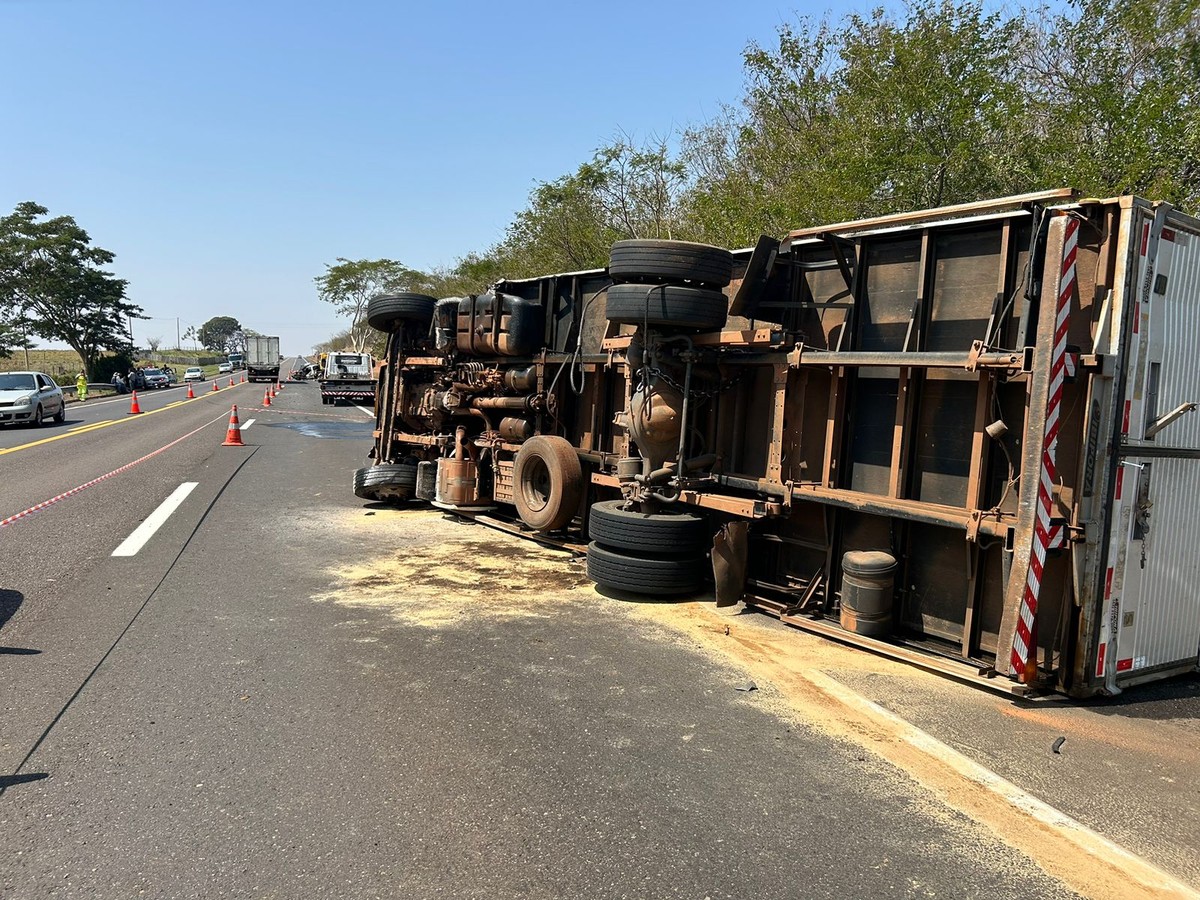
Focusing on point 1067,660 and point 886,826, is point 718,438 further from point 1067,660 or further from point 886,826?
point 886,826

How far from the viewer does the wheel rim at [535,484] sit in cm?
952

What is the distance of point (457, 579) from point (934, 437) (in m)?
4.40

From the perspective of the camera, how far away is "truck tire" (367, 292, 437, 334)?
1211 centimetres

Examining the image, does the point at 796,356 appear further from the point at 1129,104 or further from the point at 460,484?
the point at 1129,104

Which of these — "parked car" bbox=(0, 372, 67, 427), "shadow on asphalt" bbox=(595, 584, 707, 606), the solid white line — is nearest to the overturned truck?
"shadow on asphalt" bbox=(595, 584, 707, 606)

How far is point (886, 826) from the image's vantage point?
140 inches

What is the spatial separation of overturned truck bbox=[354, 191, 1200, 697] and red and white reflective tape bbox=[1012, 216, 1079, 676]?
15mm

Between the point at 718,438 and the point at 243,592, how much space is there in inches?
171

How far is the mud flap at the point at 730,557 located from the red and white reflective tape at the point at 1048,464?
2360 millimetres

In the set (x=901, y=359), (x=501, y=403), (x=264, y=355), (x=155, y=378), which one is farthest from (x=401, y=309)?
(x=264, y=355)

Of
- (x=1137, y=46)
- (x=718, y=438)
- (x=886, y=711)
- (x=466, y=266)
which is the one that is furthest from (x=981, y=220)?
(x=466, y=266)

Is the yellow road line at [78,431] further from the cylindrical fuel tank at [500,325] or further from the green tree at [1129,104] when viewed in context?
the green tree at [1129,104]

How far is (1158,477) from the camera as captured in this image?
5246 mm

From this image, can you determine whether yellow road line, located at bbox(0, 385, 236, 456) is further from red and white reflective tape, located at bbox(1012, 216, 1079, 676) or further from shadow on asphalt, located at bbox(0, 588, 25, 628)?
red and white reflective tape, located at bbox(1012, 216, 1079, 676)
